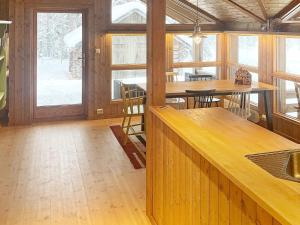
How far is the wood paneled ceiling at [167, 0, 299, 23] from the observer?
6066 millimetres

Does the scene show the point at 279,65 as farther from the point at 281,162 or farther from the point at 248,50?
the point at 281,162

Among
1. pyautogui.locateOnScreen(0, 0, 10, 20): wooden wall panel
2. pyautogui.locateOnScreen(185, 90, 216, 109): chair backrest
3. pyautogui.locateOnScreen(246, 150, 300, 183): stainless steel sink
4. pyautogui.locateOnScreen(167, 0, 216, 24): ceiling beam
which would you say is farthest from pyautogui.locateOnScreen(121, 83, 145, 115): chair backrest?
pyautogui.locateOnScreen(246, 150, 300, 183): stainless steel sink

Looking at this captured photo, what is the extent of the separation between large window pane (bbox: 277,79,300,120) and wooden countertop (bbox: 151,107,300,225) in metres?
2.70

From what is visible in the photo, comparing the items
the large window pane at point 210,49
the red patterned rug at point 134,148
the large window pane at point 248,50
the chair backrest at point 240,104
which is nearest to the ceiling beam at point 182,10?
the large window pane at point 210,49

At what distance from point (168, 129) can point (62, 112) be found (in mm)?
4920

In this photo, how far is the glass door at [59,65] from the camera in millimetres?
7160

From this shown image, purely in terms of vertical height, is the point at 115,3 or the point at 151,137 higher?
the point at 115,3

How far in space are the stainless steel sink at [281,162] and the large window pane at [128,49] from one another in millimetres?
5432

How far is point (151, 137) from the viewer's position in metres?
3.24

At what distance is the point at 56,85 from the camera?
7.36 meters

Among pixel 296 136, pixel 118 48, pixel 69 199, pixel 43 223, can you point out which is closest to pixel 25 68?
pixel 118 48

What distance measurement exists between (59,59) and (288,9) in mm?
4176

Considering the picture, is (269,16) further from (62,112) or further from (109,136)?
(62,112)

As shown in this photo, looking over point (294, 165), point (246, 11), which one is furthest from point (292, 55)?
point (294, 165)
